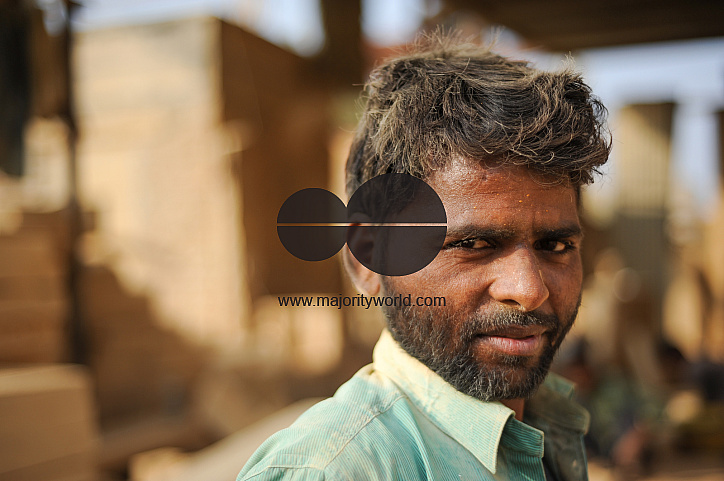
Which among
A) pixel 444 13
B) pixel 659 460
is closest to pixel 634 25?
pixel 444 13

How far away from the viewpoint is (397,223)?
3.91 feet

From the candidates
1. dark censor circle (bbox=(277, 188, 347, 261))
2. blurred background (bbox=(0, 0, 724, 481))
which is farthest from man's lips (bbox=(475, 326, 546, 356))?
blurred background (bbox=(0, 0, 724, 481))

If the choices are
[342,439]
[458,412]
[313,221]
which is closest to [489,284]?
[458,412]

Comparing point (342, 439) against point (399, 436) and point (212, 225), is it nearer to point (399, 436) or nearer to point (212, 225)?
point (399, 436)

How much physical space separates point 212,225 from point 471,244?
5.31 metres

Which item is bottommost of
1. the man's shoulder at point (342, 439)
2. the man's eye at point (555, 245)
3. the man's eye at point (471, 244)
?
the man's shoulder at point (342, 439)

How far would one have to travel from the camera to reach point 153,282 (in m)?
6.24

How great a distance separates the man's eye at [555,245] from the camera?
1169 mm

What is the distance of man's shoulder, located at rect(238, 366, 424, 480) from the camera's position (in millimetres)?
916

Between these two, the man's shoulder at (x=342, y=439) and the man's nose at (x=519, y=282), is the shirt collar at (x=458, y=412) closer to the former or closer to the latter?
the man's shoulder at (x=342, y=439)

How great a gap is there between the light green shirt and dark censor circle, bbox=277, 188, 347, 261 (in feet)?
1.22

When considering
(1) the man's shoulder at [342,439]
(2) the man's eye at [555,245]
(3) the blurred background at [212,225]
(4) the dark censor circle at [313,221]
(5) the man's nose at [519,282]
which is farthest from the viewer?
(3) the blurred background at [212,225]

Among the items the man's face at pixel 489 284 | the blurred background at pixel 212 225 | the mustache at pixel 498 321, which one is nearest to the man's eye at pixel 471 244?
the man's face at pixel 489 284

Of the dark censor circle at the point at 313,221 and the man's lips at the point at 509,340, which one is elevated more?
the dark censor circle at the point at 313,221
